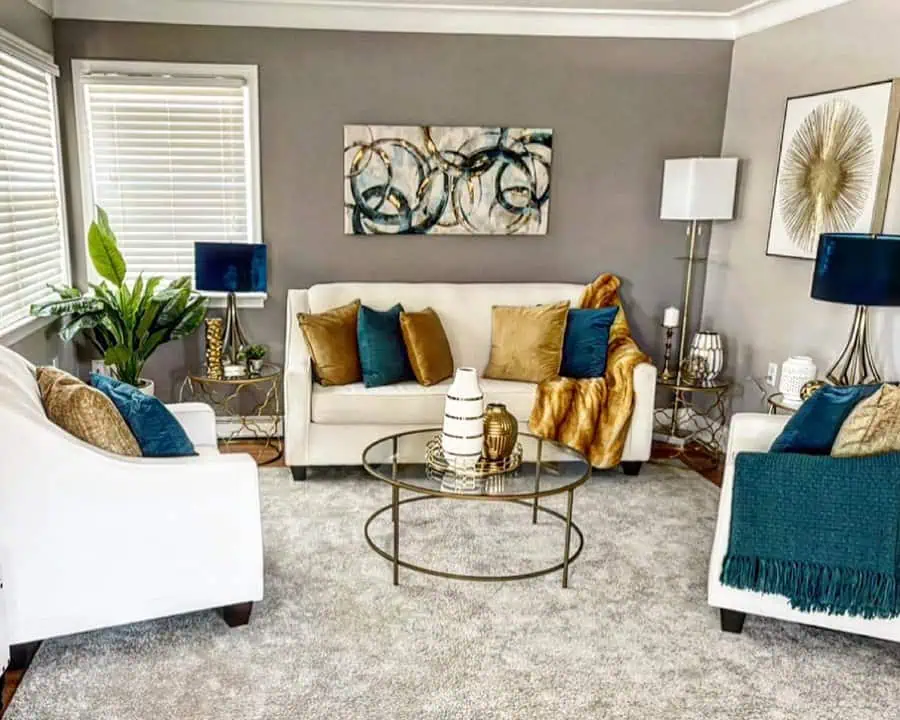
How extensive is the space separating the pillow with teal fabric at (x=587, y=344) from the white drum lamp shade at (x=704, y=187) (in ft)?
2.33

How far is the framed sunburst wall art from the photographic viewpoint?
3367 mm

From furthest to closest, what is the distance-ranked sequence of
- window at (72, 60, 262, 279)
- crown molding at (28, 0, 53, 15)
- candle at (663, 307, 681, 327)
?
candle at (663, 307, 681, 327) < window at (72, 60, 262, 279) < crown molding at (28, 0, 53, 15)

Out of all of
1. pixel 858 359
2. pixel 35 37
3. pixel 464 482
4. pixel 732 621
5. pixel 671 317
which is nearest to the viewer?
pixel 732 621

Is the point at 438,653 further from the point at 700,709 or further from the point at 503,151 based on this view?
the point at 503,151

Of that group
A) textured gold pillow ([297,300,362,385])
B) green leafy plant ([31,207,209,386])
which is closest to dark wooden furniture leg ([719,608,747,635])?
textured gold pillow ([297,300,362,385])

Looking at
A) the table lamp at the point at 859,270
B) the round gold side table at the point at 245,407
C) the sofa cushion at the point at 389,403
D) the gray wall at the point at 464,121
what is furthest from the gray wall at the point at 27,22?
the table lamp at the point at 859,270

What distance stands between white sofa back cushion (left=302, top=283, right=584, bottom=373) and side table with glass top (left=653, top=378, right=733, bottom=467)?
3.48 ft

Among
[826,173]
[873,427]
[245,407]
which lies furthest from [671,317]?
[245,407]

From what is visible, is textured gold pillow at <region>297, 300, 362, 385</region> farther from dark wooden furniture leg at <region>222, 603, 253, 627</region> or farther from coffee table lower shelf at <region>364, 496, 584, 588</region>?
dark wooden furniture leg at <region>222, 603, 253, 627</region>

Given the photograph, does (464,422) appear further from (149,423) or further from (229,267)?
(229,267)

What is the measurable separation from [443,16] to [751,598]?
3354 millimetres

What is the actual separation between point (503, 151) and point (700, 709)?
318 centimetres

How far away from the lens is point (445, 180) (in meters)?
4.43

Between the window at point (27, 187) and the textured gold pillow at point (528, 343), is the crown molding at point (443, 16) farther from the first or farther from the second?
the textured gold pillow at point (528, 343)
